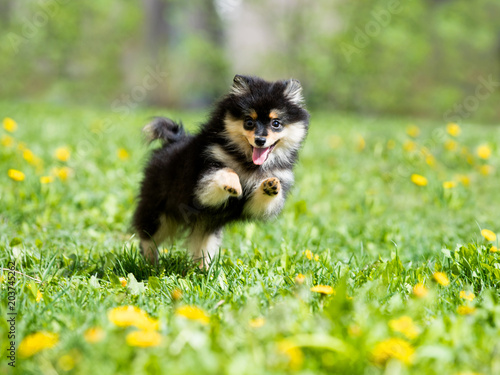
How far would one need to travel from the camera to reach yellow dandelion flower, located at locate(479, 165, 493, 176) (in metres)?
6.43

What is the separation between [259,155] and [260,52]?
12.7 metres

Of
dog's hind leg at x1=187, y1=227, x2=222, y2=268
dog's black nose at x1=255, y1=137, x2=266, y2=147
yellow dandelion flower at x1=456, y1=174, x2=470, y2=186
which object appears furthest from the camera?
yellow dandelion flower at x1=456, y1=174, x2=470, y2=186

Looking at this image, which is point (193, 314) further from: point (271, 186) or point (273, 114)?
point (273, 114)

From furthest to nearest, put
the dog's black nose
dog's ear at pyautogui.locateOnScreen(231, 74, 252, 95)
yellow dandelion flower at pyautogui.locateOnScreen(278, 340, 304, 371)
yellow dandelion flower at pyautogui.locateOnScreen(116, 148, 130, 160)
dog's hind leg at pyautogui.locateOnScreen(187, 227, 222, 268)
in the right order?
yellow dandelion flower at pyautogui.locateOnScreen(116, 148, 130, 160) < dog's hind leg at pyautogui.locateOnScreen(187, 227, 222, 268) < dog's ear at pyautogui.locateOnScreen(231, 74, 252, 95) < the dog's black nose < yellow dandelion flower at pyautogui.locateOnScreen(278, 340, 304, 371)

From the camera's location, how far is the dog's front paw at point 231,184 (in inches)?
119

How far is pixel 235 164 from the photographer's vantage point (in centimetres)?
335

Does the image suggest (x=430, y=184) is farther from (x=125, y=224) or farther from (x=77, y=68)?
(x=77, y=68)

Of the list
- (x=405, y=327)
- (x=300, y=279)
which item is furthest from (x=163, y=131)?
(x=405, y=327)

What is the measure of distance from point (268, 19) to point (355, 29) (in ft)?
8.25

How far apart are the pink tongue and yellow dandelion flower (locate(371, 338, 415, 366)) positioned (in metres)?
1.60

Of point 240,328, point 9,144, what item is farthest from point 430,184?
point 9,144

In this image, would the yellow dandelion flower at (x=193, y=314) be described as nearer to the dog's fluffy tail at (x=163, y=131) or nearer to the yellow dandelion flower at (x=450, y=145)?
the dog's fluffy tail at (x=163, y=131)

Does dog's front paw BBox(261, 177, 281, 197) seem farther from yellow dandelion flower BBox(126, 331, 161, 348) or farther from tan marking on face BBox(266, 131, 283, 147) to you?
yellow dandelion flower BBox(126, 331, 161, 348)

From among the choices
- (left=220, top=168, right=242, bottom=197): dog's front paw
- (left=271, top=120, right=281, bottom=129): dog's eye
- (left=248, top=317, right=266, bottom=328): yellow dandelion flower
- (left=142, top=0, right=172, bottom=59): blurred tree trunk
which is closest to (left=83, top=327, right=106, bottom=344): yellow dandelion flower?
(left=248, top=317, right=266, bottom=328): yellow dandelion flower
